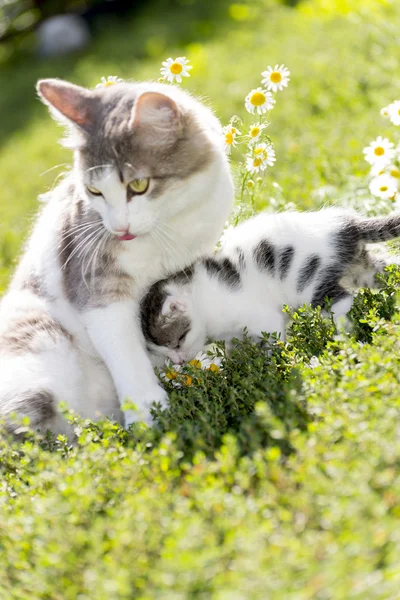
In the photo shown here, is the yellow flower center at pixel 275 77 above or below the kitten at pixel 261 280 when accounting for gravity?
above

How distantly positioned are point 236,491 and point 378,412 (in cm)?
44

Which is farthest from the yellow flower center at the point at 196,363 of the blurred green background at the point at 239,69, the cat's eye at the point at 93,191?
the blurred green background at the point at 239,69

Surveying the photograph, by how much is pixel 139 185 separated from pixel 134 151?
0.12 meters

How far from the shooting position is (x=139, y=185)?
246cm

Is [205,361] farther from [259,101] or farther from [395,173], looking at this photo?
[395,173]

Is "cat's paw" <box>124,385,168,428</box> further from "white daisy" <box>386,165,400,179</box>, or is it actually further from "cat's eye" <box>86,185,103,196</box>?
"white daisy" <box>386,165,400,179</box>

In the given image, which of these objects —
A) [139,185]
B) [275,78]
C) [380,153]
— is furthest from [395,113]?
→ [139,185]

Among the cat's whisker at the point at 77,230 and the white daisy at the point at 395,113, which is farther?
the white daisy at the point at 395,113

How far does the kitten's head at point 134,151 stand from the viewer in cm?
243

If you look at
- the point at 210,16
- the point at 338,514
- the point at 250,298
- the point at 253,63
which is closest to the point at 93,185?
the point at 250,298

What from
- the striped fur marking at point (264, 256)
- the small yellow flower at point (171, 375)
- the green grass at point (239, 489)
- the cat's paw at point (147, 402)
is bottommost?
the green grass at point (239, 489)

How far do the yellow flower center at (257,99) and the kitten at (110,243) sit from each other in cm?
31

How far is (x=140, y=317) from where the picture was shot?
2926 mm

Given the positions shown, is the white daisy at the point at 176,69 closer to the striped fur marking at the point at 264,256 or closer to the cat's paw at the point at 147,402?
the striped fur marking at the point at 264,256
